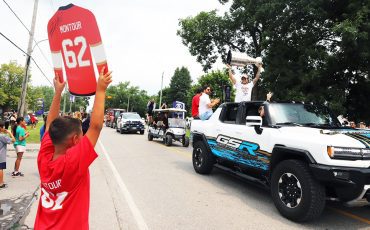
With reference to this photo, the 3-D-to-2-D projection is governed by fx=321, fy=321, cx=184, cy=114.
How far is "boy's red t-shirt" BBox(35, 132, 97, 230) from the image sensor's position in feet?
6.88

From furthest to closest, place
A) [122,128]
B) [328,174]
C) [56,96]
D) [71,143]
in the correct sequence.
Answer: [122,128], [328,174], [56,96], [71,143]

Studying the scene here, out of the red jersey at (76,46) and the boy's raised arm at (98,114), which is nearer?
the boy's raised arm at (98,114)

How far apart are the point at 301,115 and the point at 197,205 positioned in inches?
107

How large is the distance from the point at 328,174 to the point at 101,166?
7.42 metres

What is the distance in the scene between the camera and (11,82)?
228 ft

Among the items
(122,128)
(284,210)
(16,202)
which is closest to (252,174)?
(284,210)

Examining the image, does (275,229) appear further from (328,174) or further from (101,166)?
(101,166)

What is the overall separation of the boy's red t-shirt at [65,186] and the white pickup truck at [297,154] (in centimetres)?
369

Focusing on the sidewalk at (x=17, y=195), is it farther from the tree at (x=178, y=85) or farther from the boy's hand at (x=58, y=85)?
the tree at (x=178, y=85)

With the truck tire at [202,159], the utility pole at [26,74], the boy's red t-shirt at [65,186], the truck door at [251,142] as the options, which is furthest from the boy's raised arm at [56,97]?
the utility pole at [26,74]

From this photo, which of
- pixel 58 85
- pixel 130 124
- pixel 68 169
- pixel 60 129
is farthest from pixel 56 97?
pixel 130 124

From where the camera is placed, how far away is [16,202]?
607 cm

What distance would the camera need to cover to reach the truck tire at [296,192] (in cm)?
484

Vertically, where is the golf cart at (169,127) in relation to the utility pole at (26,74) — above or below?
below
